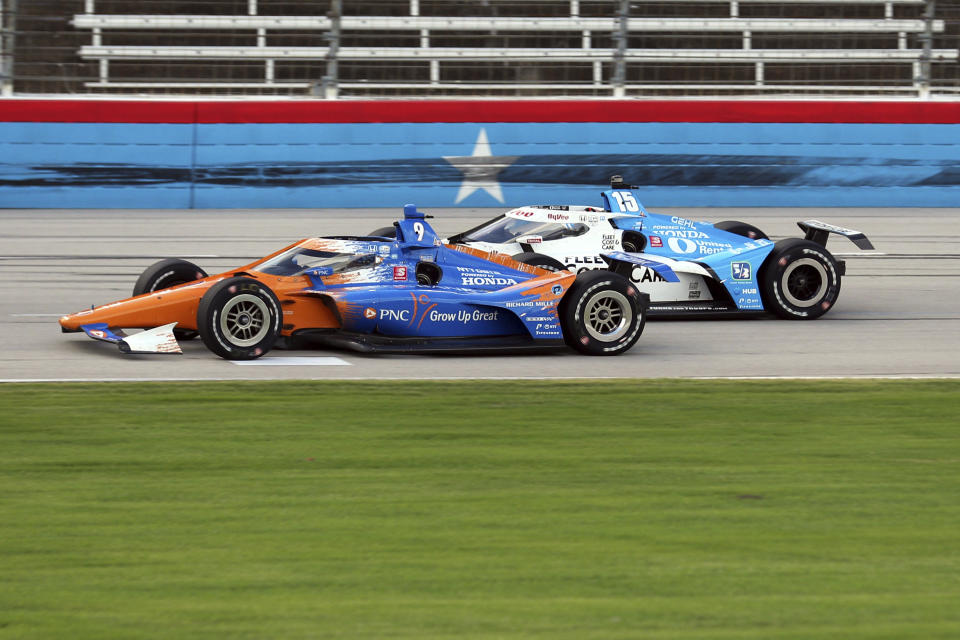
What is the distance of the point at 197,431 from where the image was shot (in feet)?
24.4

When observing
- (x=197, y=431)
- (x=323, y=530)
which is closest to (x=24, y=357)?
(x=197, y=431)

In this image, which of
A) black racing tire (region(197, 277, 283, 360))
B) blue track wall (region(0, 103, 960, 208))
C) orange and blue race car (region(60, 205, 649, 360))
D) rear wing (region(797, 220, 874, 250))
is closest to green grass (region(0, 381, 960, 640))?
black racing tire (region(197, 277, 283, 360))

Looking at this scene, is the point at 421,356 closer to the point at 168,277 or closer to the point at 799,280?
the point at 168,277

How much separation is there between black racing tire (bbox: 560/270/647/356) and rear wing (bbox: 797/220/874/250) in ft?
9.68

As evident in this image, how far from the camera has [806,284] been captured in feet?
40.4

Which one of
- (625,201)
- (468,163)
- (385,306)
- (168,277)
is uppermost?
(468,163)

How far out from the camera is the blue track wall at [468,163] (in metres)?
20.7

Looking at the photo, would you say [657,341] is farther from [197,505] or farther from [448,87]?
[448,87]

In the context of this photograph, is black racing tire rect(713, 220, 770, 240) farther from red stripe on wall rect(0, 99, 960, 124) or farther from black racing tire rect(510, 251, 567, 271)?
red stripe on wall rect(0, 99, 960, 124)

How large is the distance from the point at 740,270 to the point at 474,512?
21.8ft

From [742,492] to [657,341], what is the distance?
16.2 feet

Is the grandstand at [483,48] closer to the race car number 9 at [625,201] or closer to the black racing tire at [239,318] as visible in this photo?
the race car number 9 at [625,201]

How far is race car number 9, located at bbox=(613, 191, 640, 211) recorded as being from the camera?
12.5 metres

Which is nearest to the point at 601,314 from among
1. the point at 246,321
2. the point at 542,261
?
the point at 542,261
